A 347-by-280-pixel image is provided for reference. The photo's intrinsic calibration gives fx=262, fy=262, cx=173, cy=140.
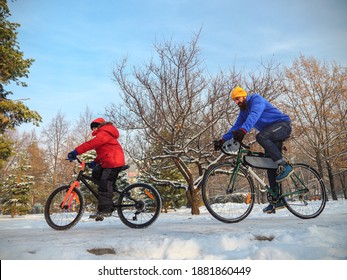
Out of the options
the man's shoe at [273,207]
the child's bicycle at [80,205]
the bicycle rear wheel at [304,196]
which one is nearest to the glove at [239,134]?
the bicycle rear wheel at [304,196]

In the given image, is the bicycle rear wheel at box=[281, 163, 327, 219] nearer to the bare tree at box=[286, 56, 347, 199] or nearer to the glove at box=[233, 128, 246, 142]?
the glove at box=[233, 128, 246, 142]

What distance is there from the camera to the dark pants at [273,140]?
396 cm

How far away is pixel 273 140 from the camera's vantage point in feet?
13.4

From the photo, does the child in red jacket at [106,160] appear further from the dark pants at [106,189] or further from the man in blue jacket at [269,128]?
the man in blue jacket at [269,128]

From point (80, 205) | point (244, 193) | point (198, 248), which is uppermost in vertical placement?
point (244, 193)

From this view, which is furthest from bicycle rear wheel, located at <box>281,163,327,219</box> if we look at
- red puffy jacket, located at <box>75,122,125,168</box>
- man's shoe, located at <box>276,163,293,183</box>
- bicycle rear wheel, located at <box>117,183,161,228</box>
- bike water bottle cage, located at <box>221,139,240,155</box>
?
red puffy jacket, located at <box>75,122,125,168</box>

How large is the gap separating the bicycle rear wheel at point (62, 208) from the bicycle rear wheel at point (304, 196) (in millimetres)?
3267

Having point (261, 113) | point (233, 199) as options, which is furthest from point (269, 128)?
point (233, 199)

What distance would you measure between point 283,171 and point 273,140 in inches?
19.6

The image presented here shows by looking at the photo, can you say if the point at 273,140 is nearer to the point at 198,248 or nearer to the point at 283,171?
the point at 283,171

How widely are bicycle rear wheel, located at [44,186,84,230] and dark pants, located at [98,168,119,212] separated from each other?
349 mm
